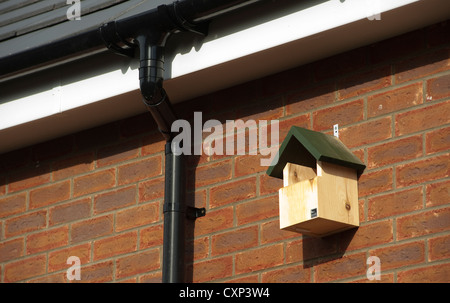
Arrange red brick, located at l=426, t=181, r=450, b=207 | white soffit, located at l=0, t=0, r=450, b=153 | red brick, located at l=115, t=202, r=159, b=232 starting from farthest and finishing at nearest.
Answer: red brick, located at l=115, t=202, r=159, b=232, white soffit, located at l=0, t=0, r=450, b=153, red brick, located at l=426, t=181, r=450, b=207

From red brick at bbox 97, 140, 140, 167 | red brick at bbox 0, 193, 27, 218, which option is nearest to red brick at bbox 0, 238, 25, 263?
red brick at bbox 0, 193, 27, 218

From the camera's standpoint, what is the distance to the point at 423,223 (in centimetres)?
455

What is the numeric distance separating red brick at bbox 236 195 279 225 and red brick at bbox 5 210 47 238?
1.11 meters

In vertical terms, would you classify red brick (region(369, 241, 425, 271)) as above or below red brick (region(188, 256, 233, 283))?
below

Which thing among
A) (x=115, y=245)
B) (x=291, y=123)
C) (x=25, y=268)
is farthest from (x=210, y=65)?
(x=25, y=268)

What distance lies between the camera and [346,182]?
4734 mm

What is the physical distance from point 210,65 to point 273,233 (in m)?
0.77

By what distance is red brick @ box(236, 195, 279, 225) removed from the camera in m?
5.02

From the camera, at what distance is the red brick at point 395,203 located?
4609 mm

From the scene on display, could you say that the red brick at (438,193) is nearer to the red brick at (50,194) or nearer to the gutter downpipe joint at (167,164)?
the gutter downpipe joint at (167,164)

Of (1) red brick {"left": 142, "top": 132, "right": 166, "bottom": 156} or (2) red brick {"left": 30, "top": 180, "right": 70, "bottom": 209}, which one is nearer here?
(1) red brick {"left": 142, "top": 132, "right": 166, "bottom": 156}

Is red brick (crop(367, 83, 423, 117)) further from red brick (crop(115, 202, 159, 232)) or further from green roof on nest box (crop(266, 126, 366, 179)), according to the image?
red brick (crop(115, 202, 159, 232))

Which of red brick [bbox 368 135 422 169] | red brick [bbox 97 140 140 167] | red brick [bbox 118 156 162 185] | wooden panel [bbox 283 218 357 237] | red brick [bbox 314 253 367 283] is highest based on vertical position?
red brick [bbox 97 140 140 167]

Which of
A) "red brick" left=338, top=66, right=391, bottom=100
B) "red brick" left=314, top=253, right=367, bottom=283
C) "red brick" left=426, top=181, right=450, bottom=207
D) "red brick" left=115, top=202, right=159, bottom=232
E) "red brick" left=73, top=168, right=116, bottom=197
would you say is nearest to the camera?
"red brick" left=426, top=181, right=450, bottom=207
